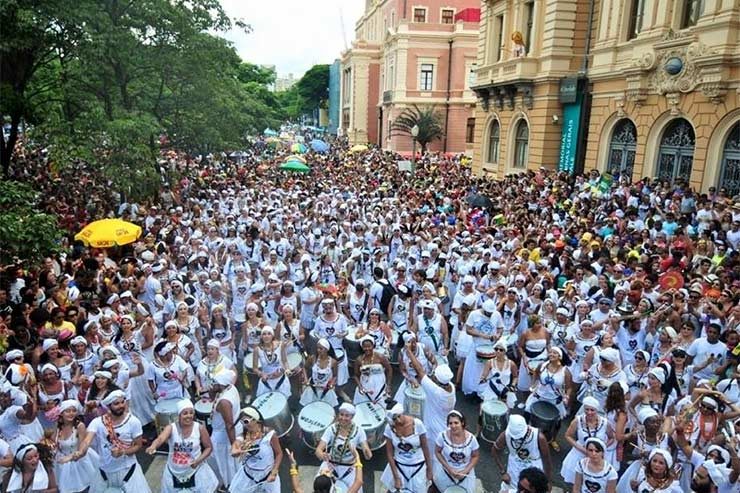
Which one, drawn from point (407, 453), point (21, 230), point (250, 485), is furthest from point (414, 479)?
point (21, 230)

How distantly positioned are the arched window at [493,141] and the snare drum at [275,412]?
24399 millimetres

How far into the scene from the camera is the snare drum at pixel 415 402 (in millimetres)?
6762

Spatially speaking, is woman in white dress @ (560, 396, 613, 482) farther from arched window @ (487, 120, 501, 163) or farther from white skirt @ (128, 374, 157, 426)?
arched window @ (487, 120, 501, 163)

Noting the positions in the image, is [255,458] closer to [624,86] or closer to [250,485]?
[250,485]

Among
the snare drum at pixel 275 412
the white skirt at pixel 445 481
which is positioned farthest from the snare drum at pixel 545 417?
the snare drum at pixel 275 412

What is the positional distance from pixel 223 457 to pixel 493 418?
310cm

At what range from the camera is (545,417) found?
6707 mm

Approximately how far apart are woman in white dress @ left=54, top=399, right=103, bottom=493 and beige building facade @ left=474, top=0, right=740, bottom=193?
1662cm

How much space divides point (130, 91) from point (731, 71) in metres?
17.4

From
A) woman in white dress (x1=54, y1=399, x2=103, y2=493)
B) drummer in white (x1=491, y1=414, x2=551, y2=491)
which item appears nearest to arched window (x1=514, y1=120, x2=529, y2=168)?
drummer in white (x1=491, y1=414, x2=551, y2=491)

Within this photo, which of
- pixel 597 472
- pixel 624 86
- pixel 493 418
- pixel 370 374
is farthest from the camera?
pixel 624 86

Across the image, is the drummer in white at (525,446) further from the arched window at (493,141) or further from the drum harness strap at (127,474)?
the arched window at (493,141)

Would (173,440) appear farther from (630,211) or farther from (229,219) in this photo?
(630,211)

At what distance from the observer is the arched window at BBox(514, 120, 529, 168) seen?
26031 millimetres
